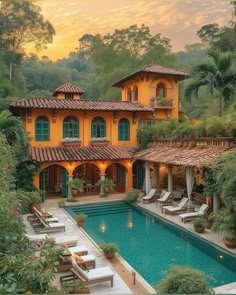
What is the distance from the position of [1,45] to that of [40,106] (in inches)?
818

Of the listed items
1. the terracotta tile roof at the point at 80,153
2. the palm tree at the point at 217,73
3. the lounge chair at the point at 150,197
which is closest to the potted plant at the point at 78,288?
the lounge chair at the point at 150,197

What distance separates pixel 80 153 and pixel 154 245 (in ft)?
34.0

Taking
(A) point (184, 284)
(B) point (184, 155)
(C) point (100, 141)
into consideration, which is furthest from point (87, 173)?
(A) point (184, 284)

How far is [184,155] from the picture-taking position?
53.1 feet

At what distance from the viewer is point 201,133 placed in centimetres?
1669

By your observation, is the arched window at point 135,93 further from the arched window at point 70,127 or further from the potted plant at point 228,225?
the potted plant at point 228,225

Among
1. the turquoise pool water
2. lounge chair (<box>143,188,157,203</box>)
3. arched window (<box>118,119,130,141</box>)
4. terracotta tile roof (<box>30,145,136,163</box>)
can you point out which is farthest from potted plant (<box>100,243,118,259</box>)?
arched window (<box>118,119,130,141</box>)

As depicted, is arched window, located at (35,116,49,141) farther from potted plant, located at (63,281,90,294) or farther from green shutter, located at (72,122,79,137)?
potted plant, located at (63,281,90,294)

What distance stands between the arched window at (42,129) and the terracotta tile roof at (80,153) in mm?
855

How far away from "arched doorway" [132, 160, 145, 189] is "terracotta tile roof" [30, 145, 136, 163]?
115cm

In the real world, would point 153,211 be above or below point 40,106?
below

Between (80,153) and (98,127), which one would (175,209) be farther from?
(98,127)

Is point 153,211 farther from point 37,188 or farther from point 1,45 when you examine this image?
point 1,45

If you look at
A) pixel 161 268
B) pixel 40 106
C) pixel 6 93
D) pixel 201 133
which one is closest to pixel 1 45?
pixel 6 93
